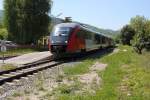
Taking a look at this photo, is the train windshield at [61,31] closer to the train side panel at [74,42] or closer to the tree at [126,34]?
the train side panel at [74,42]

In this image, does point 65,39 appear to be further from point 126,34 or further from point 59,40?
point 126,34

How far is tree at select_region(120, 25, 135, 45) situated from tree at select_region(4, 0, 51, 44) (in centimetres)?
6553

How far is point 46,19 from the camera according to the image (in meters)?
61.3

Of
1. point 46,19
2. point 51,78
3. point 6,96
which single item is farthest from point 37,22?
point 6,96

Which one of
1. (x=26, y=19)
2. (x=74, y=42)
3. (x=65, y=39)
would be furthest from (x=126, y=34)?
(x=65, y=39)

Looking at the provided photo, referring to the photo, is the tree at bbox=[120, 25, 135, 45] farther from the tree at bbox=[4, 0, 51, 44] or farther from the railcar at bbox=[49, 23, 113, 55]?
the railcar at bbox=[49, 23, 113, 55]

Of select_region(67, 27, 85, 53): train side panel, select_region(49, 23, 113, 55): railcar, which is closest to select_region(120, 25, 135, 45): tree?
select_region(67, 27, 85, 53): train side panel

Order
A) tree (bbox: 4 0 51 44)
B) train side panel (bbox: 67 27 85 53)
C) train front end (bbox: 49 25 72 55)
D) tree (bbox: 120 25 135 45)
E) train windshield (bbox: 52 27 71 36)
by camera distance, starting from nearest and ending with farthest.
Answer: train front end (bbox: 49 25 72 55) < train side panel (bbox: 67 27 85 53) < train windshield (bbox: 52 27 71 36) < tree (bbox: 4 0 51 44) < tree (bbox: 120 25 135 45)

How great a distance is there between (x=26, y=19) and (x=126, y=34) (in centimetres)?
6928

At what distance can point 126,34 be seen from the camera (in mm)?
125000

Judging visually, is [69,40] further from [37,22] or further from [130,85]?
[37,22]

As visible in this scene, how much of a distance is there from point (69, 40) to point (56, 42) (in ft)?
3.30

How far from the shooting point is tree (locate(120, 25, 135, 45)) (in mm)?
125000

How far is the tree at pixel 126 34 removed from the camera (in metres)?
125
